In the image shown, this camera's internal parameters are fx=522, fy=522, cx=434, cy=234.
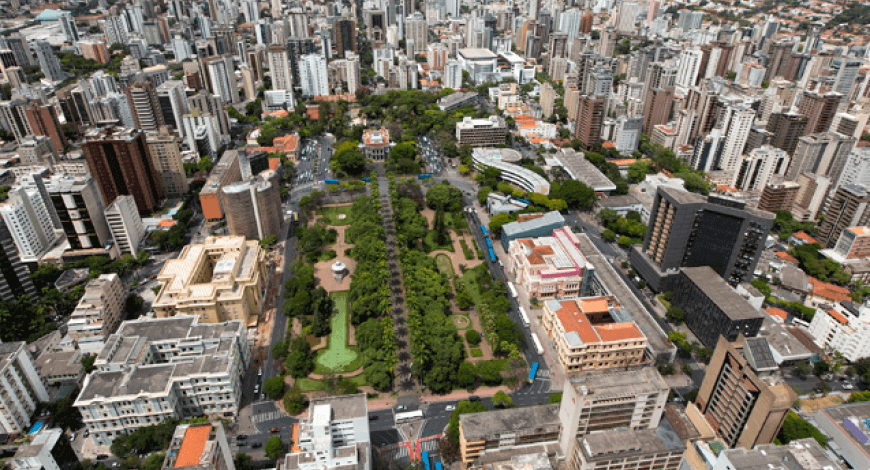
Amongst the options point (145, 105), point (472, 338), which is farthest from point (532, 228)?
point (145, 105)

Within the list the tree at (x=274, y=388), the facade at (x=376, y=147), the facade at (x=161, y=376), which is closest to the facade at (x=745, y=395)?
the tree at (x=274, y=388)

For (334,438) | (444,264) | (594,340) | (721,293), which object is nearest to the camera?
(334,438)

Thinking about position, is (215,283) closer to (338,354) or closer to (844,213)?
(338,354)

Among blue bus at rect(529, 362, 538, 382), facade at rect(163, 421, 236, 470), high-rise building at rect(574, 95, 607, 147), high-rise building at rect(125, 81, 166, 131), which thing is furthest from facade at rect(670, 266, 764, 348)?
high-rise building at rect(125, 81, 166, 131)

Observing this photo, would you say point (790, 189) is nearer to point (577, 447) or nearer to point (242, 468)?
point (577, 447)

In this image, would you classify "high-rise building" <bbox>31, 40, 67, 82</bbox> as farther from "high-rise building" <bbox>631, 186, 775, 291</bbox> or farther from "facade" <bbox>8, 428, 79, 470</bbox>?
"high-rise building" <bbox>631, 186, 775, 291</bbox>

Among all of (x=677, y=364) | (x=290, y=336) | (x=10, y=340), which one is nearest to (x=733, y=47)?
(x=677, y=364)

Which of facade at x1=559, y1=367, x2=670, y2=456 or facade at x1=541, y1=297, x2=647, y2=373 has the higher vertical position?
facade at x1=559, y1=367, x2=670, y2=456
